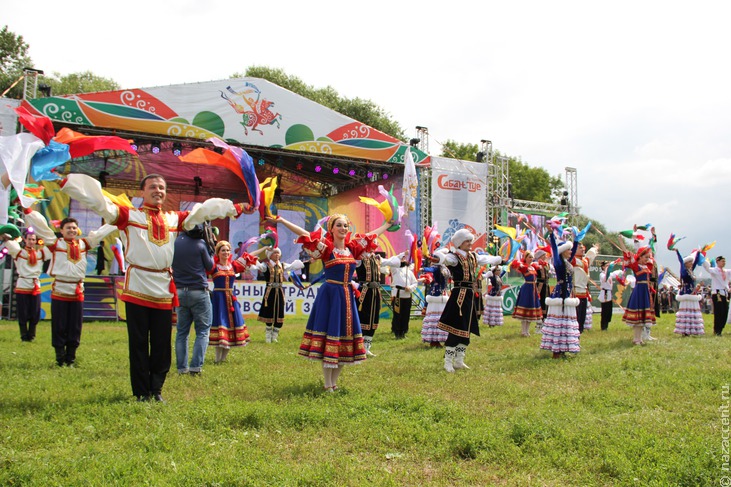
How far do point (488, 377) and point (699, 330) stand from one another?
7.14m

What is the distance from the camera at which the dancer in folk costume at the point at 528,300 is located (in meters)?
12.7

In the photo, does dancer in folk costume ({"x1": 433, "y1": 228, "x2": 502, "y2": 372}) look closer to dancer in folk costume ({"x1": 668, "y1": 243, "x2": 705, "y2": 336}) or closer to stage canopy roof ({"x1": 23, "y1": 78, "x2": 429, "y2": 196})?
dancer in folk costume ({"x1": 668, "y1": 243, "x2": 705, "y2": 336})

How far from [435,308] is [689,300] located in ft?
17.8

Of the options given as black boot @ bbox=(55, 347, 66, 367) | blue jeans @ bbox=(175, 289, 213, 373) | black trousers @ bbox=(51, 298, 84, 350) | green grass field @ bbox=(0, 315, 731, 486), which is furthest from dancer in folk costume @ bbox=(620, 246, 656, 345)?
black boot @ bbox=(55, 347, 66, 367)

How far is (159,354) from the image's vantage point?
5.75 metres

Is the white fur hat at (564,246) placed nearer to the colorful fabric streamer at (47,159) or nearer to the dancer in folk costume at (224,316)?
the dancer in folk costume at (224,316)

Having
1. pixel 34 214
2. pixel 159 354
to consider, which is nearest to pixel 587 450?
pixel 159 354

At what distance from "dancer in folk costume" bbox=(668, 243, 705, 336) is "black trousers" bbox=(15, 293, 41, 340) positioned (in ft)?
41.0

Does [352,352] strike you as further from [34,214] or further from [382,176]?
[382,176]

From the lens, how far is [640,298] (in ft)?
34.4

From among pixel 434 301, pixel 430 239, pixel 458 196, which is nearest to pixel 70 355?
pixel 434 301

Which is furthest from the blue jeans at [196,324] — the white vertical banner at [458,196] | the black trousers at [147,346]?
the white vertical banner at [458,196]

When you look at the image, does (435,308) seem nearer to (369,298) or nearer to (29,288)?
(369,298)

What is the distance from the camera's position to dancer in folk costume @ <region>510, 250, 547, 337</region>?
41.8 feet
